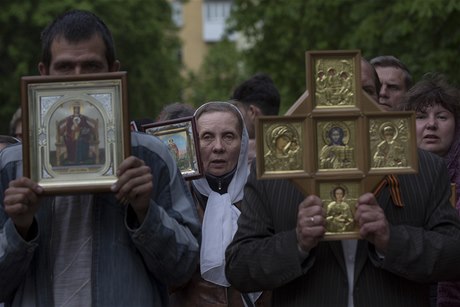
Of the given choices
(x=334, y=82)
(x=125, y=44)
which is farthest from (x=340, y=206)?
(x=125, y=44)

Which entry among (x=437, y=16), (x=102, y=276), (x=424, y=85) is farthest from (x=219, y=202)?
(x=437, y=16)

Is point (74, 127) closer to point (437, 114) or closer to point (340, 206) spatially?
point (340, 206)

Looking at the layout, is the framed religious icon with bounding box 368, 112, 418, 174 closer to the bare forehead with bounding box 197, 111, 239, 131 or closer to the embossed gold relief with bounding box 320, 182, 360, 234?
the embossed gold relief with bounding box 320, 182, 360, 234

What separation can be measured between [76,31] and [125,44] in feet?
93.8

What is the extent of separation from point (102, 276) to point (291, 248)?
74 centimetres

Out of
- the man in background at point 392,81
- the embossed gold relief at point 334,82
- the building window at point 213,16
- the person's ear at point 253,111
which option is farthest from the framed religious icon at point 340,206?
the building window at point 213,16

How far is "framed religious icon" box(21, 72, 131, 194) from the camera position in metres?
4.67

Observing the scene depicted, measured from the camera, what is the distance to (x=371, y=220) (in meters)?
4.82

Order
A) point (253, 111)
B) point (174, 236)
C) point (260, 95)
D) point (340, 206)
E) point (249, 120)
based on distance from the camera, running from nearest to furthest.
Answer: point (174, 236)
point (340, 206)
point (249, 120)
point (253, 111)
point (260, 95)

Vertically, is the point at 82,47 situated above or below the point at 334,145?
above

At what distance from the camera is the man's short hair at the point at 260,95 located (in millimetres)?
9820

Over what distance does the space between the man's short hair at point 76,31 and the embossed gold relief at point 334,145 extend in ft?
2.85

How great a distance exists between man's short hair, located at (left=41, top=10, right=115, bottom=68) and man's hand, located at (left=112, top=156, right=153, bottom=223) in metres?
0.58

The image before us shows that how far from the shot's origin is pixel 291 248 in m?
4.93
